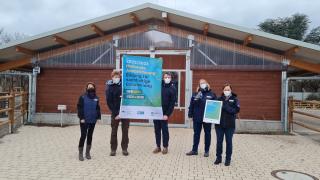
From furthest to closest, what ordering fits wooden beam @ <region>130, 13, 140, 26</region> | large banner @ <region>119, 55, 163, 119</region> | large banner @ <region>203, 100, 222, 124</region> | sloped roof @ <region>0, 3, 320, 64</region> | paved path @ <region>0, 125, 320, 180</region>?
wooden beam @ <region>130, 13, 140, 26</region> → sloped roof @ <region>0, 3, 320, 64</region> → large banner @ <region>119, 55, 163, 119</region> → large banner @ <region>203, 100, 222, 124</region> → paved path @ <region>0, 125, 320, 180</region>

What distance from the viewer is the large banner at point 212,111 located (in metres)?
6.54

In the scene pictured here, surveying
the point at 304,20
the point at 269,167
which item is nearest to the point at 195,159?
the point at 269,167

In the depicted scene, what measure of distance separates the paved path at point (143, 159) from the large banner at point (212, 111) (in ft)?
2.70

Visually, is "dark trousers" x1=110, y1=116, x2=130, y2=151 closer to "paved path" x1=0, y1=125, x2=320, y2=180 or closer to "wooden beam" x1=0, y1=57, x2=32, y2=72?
"paved path" x1=0, y1=125, x2=320, y2=180

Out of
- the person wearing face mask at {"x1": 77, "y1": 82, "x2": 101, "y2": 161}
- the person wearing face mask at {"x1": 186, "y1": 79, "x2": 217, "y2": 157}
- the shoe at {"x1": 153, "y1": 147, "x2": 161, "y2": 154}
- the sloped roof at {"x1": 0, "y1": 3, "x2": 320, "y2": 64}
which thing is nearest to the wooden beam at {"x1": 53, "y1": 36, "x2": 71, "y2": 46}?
the sloped roof at {"x1": 0, "y1": 3, "x2": 320, "y2": 64}

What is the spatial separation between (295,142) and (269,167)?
320cm

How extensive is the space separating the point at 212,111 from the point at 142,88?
1.59 metres

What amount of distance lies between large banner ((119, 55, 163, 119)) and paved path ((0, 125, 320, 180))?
35.3 inches

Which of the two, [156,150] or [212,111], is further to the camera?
[156,150]

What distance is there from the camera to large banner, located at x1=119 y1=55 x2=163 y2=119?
23.4ft

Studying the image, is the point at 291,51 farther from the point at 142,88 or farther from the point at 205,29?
the point at 142,88

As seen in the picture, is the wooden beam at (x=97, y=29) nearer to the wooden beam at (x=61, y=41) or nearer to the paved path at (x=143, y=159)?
the wooden beam at (x=61, y=41)

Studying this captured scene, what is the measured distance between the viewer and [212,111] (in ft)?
21.8

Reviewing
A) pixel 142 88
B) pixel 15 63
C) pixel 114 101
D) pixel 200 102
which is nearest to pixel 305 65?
pixel 200 102
